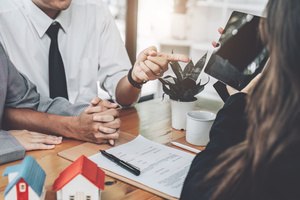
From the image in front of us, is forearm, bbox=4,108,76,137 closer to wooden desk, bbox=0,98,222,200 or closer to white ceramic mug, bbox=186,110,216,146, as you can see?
wooden desk, bbox=0,98,222,200

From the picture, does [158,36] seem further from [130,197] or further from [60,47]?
[130,197]

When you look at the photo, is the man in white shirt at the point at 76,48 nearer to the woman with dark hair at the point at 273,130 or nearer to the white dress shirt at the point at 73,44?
the white dress shirt at the point at 73,44

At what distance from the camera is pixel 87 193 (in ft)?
2.90

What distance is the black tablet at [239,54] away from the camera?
3.94 ft

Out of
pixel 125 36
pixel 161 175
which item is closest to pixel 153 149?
pixel 161 175

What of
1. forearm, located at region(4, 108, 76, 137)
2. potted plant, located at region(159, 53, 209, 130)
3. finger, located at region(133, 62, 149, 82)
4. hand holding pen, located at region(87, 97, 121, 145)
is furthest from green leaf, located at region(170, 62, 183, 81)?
forearm, located at region(4, 108, 76, 137)

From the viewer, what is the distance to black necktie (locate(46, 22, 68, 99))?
174cm

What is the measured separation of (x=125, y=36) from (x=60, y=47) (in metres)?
0.87

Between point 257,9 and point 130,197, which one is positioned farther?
point 257,9

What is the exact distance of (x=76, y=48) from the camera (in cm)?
190

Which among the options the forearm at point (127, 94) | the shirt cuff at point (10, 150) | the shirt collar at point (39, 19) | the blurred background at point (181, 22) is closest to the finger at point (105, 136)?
the shirt cuff at point (10, 150)

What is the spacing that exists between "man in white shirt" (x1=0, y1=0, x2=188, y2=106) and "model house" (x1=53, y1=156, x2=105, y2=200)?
Answer: 68cm

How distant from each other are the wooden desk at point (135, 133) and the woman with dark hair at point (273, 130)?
0.31m

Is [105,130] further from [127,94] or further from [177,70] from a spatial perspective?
[127,94]
